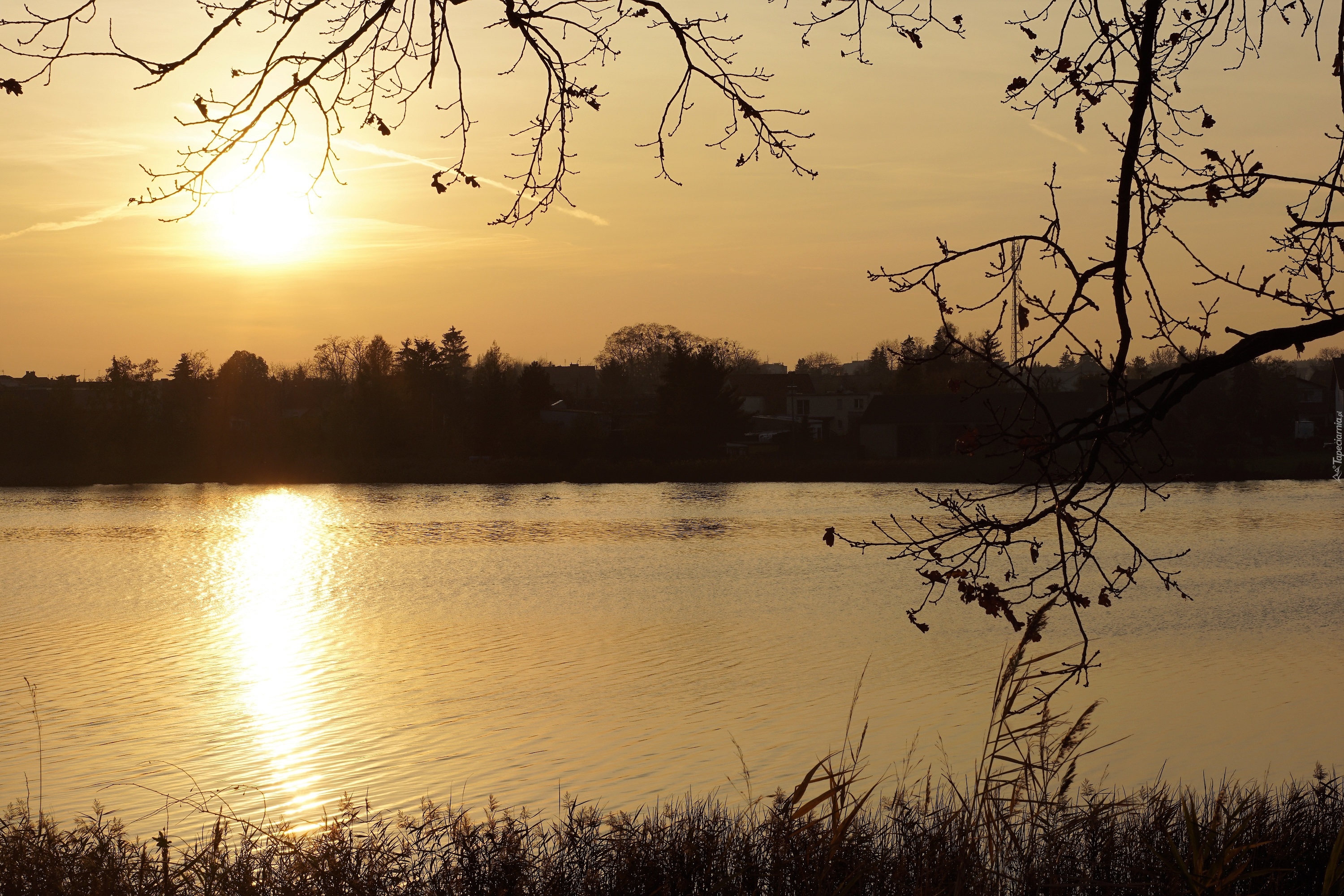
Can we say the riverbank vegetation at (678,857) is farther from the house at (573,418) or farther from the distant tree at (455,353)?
the distant tree at (455,353)

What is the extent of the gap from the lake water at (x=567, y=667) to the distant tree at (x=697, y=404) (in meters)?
37.0

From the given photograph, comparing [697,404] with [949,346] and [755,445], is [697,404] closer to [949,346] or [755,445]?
[755,445]

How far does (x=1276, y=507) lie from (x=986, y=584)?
5007 cm

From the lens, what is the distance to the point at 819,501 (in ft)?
182

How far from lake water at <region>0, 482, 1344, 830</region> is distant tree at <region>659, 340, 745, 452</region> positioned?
37.0 m

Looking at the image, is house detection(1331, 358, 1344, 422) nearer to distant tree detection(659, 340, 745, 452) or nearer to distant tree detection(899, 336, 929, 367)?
distant tree detection(659, 340, 745, 452)

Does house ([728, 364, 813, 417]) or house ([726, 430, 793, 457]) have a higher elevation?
house ([728, 364, 813, 417])

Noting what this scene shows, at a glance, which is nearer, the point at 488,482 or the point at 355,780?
the point at 355,780

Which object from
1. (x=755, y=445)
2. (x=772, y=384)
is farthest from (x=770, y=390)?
(x=755, y=445)

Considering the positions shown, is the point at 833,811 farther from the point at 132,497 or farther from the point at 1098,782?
the point at 132,497

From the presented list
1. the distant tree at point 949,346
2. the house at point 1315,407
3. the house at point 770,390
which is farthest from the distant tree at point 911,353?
the house at point 770,390

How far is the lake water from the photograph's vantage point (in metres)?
13.2

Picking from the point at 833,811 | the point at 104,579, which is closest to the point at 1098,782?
the point at 833,811

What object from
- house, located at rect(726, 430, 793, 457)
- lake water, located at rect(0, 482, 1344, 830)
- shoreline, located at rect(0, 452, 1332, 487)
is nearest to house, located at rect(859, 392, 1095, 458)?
shoreline, located at rect(0, 452, 1332, 487)
